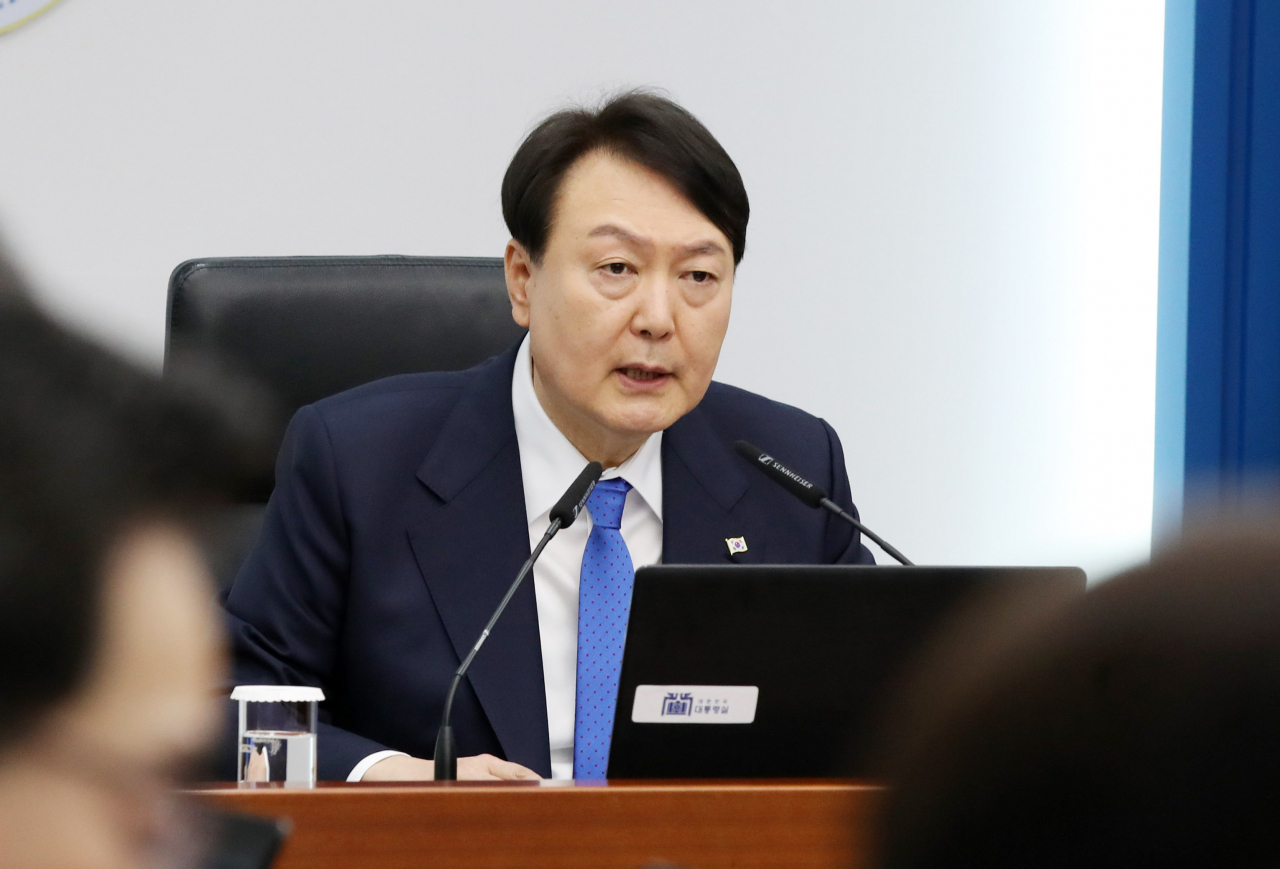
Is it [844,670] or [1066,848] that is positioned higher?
[1066,848]

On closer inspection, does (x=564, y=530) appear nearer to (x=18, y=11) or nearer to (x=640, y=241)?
(x=640, y=241)

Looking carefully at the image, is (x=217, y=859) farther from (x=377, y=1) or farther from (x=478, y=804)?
(x=377, y=1)

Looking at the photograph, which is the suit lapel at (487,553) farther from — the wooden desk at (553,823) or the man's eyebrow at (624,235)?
the wooden desk at (553,823)

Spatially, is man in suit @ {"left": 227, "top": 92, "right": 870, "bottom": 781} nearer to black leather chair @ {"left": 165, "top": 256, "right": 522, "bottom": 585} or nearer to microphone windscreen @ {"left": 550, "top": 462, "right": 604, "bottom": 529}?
black leather chair @ {"left": 165, "top": 256, "right": 522, "bottom": 585}

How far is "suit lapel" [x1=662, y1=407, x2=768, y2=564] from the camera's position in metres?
1.87

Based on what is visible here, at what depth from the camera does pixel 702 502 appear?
192cm

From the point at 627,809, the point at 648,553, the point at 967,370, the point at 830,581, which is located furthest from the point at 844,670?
the point at 967,370

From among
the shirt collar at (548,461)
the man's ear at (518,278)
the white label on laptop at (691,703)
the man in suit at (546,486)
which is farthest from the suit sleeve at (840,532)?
the white label on laptop at (691,703)

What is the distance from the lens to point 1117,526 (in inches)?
115

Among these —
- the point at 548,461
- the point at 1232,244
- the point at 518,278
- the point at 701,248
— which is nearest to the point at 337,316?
the point at 518,278

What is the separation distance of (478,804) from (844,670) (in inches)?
13.4

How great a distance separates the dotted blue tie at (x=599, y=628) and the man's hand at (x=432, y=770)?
19cm

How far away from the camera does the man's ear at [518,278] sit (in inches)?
78.3

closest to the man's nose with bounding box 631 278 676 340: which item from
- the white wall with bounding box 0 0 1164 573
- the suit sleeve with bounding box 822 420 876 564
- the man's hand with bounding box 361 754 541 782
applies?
the suit sleeve with bounding box 822 420 876 564
